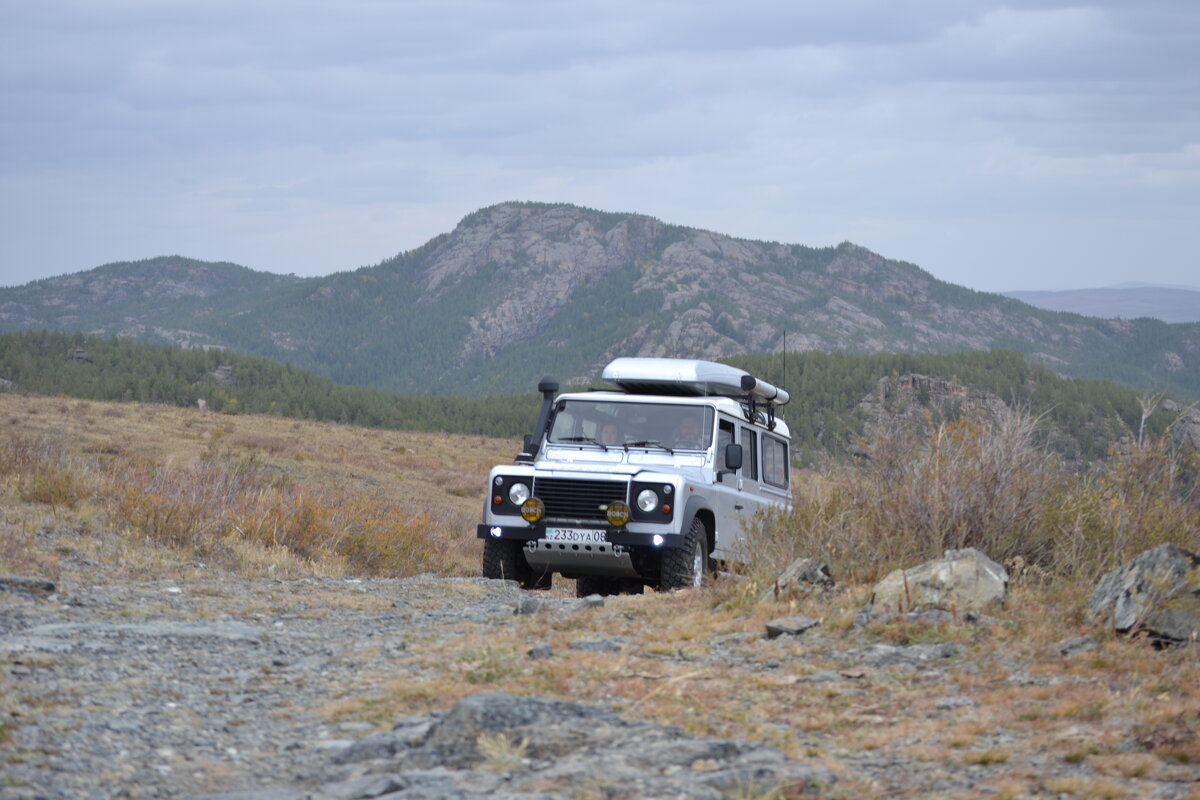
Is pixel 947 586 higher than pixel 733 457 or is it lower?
lower

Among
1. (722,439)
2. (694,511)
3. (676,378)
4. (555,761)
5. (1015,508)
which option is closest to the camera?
(555,761)

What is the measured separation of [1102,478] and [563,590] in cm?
659

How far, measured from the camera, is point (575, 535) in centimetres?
991

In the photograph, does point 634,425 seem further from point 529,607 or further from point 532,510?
point 529,607

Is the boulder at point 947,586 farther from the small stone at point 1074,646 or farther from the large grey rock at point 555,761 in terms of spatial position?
the large grey rock at point 555,761

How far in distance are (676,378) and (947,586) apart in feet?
17.4

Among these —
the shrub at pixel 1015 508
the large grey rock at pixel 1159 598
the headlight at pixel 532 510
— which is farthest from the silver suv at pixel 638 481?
the large grey rock at pixel 1159 598

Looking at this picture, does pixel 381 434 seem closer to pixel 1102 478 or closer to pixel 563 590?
pixel 563 590

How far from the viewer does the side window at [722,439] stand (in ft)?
36.7

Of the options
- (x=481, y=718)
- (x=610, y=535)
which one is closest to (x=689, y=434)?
(x=610, y=535)

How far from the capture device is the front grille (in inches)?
392

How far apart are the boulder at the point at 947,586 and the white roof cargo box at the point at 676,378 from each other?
4.94 m

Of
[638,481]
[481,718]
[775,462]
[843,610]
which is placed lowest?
[481,718]

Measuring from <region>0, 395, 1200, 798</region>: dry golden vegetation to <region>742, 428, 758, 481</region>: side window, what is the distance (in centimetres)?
253
